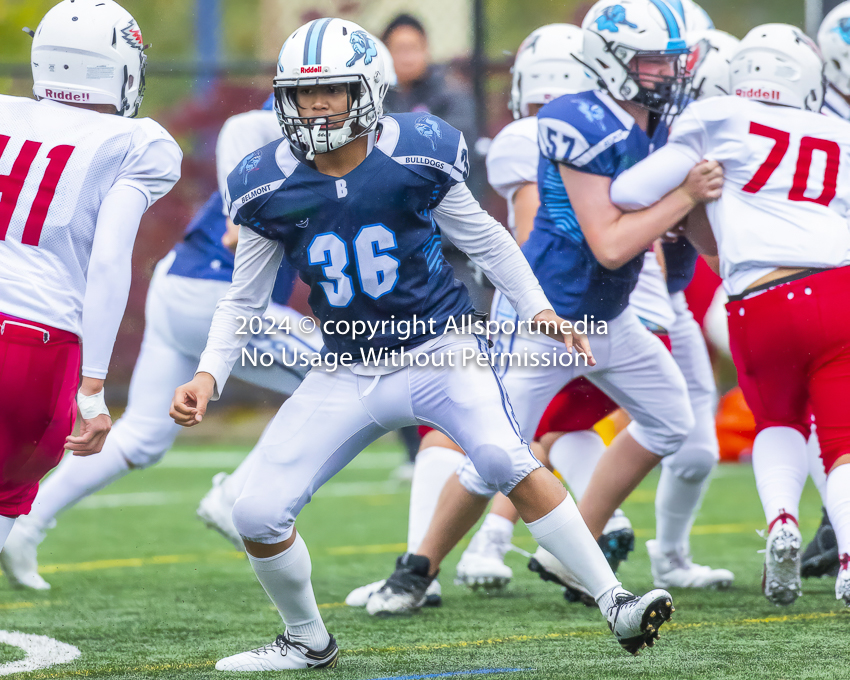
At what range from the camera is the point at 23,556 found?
4.38m

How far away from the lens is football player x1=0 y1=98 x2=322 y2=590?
14.3ft

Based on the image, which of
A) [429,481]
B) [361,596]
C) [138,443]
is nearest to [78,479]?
[138,443]

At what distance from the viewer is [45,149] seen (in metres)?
3.07

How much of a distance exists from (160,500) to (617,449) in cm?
379

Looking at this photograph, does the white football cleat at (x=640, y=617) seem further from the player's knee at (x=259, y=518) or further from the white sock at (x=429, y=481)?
the white sock at (x=429, y=481)

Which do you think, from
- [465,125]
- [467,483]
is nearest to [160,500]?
[465,125]

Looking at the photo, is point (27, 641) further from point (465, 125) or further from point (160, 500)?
point (465, 125)

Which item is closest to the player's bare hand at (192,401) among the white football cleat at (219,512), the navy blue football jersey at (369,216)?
the navy blue football jersey at (369,216)

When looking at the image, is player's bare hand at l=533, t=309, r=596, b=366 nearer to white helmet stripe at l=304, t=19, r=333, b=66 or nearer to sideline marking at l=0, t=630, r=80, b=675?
white helmet stripe at l=304, t=19, r=333, b=66

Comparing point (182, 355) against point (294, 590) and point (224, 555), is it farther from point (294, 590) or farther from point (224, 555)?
point (294, 590)

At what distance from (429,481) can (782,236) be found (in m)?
1.49

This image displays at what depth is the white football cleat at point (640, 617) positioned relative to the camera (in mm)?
2768

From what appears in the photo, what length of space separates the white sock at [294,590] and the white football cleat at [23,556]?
161 cm

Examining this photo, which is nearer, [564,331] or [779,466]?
[564,331]
